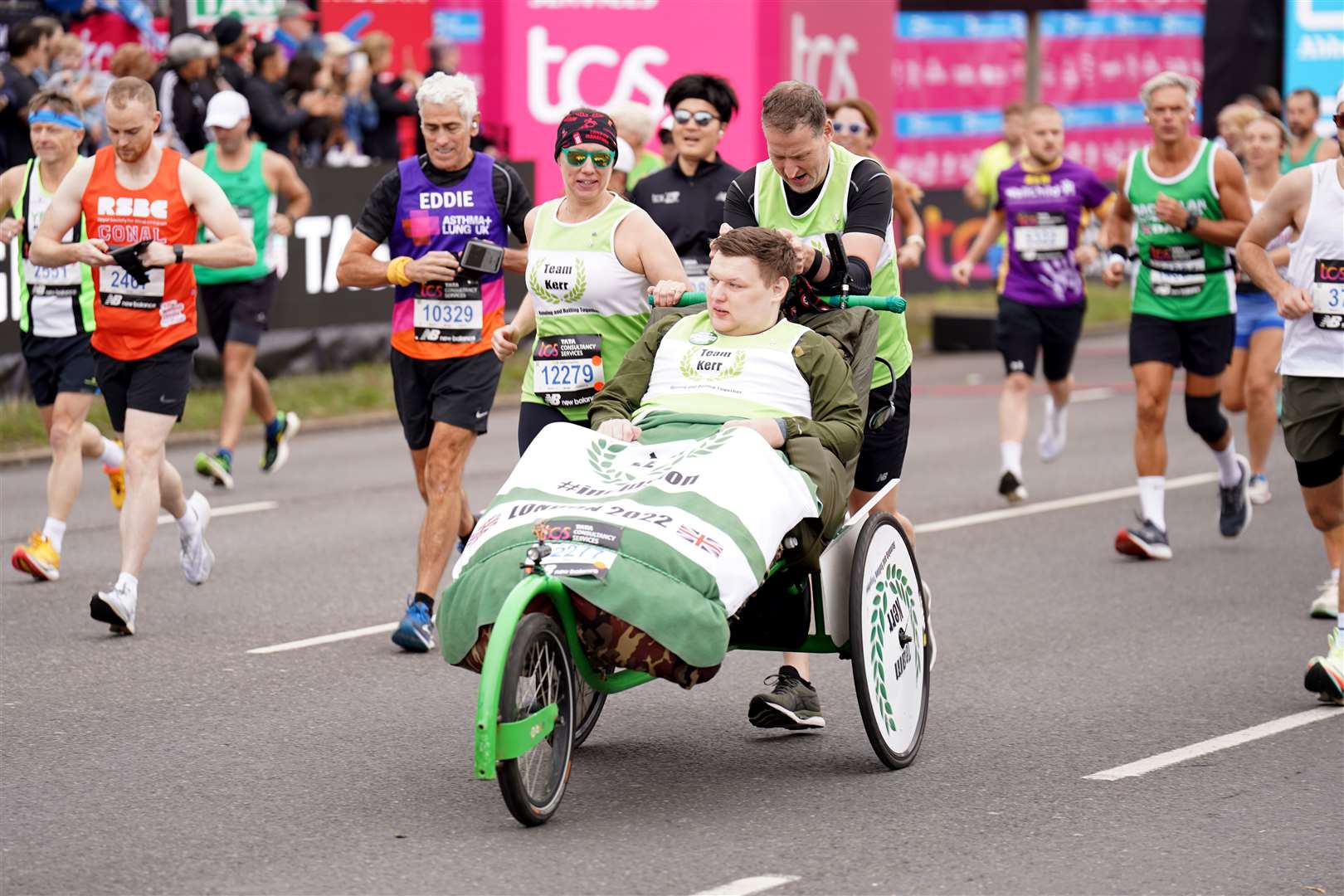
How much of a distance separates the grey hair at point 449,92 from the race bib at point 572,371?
130 centimetres

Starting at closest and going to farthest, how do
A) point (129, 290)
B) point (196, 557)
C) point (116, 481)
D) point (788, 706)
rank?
point (788, 706), point (129, 290), point (196, 557), point (116, 481)

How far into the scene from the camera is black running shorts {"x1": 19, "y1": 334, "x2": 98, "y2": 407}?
10047mm

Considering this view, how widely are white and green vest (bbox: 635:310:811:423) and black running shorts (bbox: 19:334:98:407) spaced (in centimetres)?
434

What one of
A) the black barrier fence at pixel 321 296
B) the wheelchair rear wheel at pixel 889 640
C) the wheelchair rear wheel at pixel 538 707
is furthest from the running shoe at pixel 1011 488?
the wheelchair rear wheel at pixel 538 707

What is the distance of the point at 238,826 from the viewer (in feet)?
19.4

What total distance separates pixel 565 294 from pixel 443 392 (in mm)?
1148

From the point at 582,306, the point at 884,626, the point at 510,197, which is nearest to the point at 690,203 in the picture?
the point at 510,197

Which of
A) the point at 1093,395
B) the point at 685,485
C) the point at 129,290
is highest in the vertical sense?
the point at 129,290

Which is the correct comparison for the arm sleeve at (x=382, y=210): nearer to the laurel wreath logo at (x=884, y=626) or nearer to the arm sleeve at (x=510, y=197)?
the arm sleeve at (x=510, y=197)

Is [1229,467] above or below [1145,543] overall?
above

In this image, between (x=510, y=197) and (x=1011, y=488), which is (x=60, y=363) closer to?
(x=510, y=197)

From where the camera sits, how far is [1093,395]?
1769cm

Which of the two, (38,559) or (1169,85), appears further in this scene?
(1169,85)

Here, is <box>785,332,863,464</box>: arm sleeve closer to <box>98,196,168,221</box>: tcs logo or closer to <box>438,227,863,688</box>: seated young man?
<box>438,227,863,688</box>: seated young man
